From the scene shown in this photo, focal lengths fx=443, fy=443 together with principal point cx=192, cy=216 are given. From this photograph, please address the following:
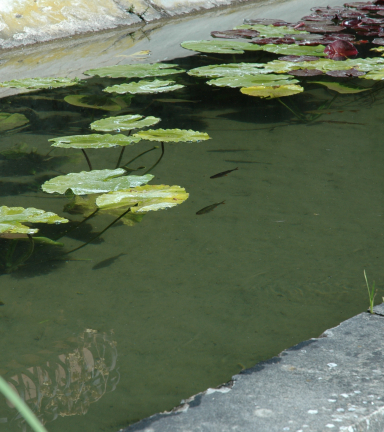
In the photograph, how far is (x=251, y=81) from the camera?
2.29m

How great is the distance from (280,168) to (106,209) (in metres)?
0.64

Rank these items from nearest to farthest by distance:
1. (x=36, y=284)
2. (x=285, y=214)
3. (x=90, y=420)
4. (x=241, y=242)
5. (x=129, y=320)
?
(x=90, y=420), (x=129, y=320), (x=36, y=284), (x=241, y=242), (x=285, y=214)

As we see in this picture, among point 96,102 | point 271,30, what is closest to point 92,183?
point 96,102

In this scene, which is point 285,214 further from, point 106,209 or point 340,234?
point 106,209

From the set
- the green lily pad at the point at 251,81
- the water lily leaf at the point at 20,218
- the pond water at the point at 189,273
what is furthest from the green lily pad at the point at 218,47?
the water lily leaf at the point at 20,218

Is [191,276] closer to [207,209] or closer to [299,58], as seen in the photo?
[207,209]

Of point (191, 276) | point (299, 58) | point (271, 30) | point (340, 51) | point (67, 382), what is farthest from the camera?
point (271, 30)

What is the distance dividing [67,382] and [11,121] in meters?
1.59

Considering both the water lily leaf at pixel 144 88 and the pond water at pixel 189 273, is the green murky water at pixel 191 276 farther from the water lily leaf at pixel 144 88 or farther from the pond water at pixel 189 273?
the water lily leaf at pixel 144 88

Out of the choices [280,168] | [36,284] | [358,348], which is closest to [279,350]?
[358,348]

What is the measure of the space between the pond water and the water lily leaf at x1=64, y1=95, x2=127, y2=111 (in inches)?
14.4

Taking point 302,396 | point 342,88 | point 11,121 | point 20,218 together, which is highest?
point 11,121

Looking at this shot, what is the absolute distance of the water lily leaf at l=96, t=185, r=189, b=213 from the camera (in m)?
1.24

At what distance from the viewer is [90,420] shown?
75cm
